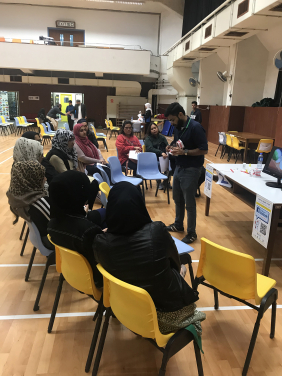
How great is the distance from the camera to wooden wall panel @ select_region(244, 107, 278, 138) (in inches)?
332

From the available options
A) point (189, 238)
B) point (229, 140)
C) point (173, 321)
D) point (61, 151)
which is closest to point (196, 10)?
point (229, 140)

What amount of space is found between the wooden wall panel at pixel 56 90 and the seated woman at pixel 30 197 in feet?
51.9

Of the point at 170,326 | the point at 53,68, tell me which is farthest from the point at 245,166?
the point at 53,68

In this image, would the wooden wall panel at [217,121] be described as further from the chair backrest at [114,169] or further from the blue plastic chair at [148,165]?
the chair backrest at [114,169]

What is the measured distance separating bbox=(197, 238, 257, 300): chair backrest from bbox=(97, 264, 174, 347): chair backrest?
0.54 metres

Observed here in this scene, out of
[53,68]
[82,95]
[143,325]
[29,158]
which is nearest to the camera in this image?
[143,325]

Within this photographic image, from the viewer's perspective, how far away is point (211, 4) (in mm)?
10422

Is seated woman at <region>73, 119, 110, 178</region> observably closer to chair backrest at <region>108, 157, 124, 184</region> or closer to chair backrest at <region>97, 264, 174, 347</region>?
chair backrest at <region>108, 157, 124, 184</region>

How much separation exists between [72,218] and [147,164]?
326 centimetres

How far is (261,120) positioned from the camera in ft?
29.9

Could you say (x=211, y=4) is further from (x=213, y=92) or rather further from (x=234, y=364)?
(x=234, y=364)

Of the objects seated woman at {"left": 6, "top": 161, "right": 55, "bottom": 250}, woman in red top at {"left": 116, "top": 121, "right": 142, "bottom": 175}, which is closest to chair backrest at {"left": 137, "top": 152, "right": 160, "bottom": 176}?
woman in red top at {"left": 116, "top": 121, "right": 142, "bottom": 175}

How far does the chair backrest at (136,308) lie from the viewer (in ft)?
4.13

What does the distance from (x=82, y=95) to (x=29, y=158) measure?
49.0ft
